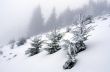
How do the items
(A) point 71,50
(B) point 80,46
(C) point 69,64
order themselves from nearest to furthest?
(C) point 69,64
(A) point 71,50
(B) point 80,46

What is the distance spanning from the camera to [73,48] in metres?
11.8

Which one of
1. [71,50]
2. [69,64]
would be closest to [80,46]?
[71,50]

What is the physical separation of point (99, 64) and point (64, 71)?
254 cm

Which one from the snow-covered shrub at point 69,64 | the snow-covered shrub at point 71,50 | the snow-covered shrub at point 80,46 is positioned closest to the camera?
the snow-covered shrub at point 69,64

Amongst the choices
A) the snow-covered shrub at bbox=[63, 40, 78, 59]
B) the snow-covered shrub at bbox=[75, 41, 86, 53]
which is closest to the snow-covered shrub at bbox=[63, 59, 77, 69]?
the snow-covered shrub at bbox=[63, 40, 78, 59]

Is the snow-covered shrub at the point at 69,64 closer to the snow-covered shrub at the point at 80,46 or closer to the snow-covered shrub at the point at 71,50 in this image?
the snow-covered shrub at the point at 71,50

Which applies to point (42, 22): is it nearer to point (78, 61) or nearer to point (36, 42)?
point (36, 42)

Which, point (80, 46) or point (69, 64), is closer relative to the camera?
point (69, 64)

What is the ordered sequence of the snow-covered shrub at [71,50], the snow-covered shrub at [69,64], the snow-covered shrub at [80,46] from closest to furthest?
the snow-covered shrub at [69,64] → the snow-covered shrub at [71,50] → the snow-covered shrub at [80,46]

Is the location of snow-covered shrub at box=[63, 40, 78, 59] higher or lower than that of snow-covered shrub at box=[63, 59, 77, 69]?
higher

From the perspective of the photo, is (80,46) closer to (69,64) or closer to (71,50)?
(71,50)

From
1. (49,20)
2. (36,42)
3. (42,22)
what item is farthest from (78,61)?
(42,22)

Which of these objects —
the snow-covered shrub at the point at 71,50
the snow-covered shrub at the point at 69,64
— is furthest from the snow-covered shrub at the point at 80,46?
the snow-covered shrub at the point at 69,64

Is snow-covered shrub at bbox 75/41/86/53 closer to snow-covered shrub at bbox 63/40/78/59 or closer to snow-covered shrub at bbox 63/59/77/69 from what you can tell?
snow-covered shrub at bbox 63/40/78/59
